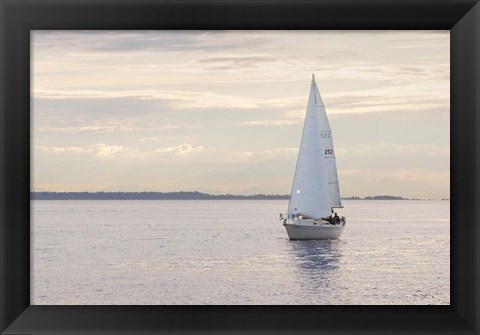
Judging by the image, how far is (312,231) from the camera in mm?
18922

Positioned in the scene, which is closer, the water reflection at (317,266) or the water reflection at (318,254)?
the water reflection at (317,266)

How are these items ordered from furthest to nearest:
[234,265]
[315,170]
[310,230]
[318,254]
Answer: [234,265] → [318,254] → [310,230] → [315,170]

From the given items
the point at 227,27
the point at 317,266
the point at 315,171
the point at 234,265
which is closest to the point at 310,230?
the point at 317,266

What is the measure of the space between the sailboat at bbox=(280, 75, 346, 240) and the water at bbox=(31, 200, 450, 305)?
4.94 feet

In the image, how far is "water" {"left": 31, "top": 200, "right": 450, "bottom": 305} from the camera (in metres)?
17.2

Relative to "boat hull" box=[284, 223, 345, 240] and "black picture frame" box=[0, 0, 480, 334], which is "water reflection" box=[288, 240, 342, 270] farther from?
"black picture frame" box=[0, 0, 480, 334]

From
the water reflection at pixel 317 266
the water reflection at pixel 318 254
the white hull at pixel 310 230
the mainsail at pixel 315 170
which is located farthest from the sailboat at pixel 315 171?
the water reflection at pixel 318 254

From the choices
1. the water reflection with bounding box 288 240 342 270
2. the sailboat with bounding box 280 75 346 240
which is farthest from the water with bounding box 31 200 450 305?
the sailboat with bounding box 280 75 346 240

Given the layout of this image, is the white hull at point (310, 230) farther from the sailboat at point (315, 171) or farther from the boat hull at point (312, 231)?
the sailboat at point (315, 171)

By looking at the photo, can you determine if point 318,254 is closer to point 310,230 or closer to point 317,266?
point 317,266

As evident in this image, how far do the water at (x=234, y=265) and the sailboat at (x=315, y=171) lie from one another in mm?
1506

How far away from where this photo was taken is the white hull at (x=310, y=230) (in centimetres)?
1875

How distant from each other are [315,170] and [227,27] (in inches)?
582

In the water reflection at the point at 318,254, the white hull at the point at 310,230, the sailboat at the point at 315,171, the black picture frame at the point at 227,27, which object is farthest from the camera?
the water reflection at the point at 318,254
